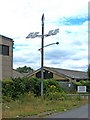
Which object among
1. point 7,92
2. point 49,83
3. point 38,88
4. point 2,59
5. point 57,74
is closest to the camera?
point 7,92

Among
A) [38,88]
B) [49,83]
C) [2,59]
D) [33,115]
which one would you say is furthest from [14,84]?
[2,59]

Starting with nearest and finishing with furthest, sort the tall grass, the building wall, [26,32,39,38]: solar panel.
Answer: the tall grass → [26,32,39,38]: solar panel → the building wall

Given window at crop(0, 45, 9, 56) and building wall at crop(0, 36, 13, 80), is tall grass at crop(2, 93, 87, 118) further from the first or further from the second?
window at crop(0, 45, 9, 56)

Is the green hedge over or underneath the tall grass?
over

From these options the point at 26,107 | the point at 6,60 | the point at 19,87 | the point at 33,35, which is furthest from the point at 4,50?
the point at 26,107

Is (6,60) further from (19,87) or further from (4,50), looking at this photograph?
(19,87)

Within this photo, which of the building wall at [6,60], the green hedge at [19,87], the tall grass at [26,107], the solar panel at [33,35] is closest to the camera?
the tall grass at [26,107]

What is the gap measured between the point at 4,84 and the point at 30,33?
5.72 m

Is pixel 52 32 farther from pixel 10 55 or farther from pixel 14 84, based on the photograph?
pixel 10 55

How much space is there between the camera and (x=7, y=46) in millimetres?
49969

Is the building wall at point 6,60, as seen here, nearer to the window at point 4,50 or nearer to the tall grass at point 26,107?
the window at point 4,50

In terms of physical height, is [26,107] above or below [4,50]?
below

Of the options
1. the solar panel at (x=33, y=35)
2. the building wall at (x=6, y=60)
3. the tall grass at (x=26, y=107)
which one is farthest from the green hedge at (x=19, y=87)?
the building wall at (x=6, y=60)

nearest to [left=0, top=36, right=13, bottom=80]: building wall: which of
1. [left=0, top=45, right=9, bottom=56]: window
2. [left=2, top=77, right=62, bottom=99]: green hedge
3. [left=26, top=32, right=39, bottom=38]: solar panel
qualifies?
[left=0, top=45, right=9, bottom=56]: window
